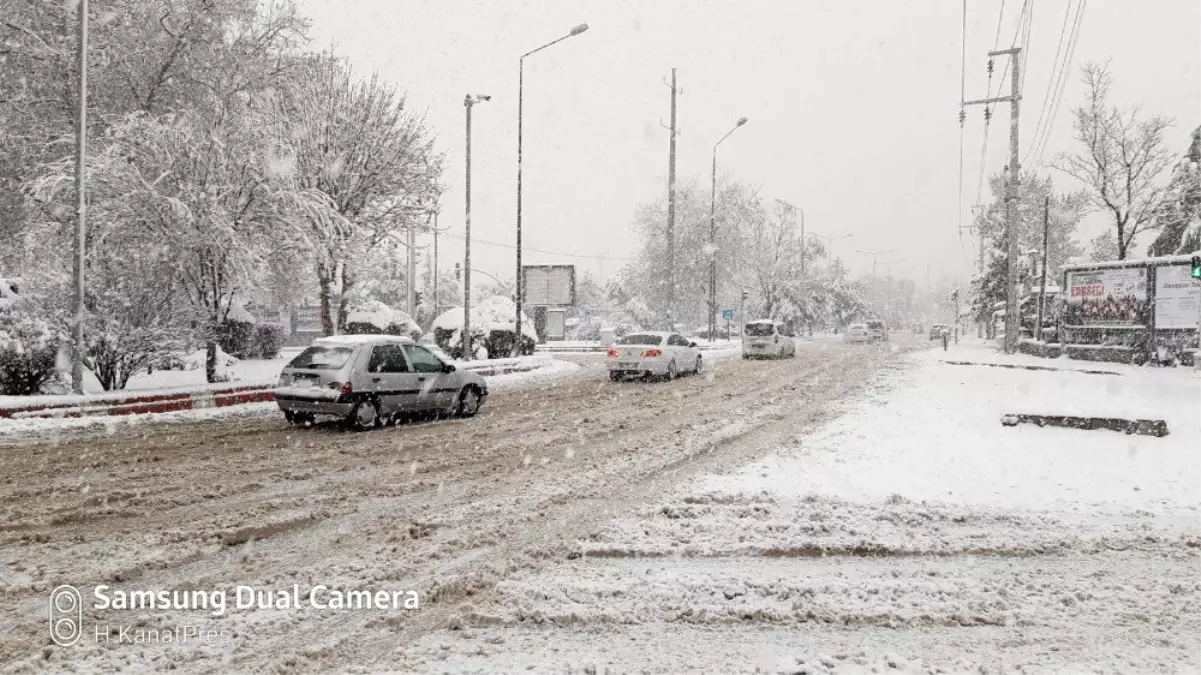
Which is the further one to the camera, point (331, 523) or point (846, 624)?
point (331, 523)

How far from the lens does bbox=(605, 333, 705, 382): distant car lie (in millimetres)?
21750

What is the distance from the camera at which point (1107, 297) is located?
2806cm

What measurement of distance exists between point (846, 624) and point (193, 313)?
15427 millimetres

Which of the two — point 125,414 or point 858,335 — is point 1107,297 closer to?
point 858,335

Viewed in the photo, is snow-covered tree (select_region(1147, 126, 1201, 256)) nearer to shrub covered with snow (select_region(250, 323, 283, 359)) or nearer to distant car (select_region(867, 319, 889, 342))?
distant car (select_region(867, 319, 889, 342))

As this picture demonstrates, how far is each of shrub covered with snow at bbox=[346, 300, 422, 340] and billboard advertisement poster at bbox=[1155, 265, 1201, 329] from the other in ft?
85.8

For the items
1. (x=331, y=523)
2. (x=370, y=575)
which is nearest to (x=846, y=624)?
(x=370, y=575)

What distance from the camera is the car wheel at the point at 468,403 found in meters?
13.9

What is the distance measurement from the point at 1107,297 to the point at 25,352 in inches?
1228

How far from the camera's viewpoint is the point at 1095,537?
20.5 feet

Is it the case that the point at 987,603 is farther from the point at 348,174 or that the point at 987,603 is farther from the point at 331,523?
the point at 348,174

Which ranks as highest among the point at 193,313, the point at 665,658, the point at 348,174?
the point at 348,174

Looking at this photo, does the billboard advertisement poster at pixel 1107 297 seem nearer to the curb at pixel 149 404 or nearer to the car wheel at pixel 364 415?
the car wheel at pixel 364 415

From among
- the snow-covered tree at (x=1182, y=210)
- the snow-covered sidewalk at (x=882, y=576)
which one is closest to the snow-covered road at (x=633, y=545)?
the snow-covered sidewalk at (x=882, y=576)
